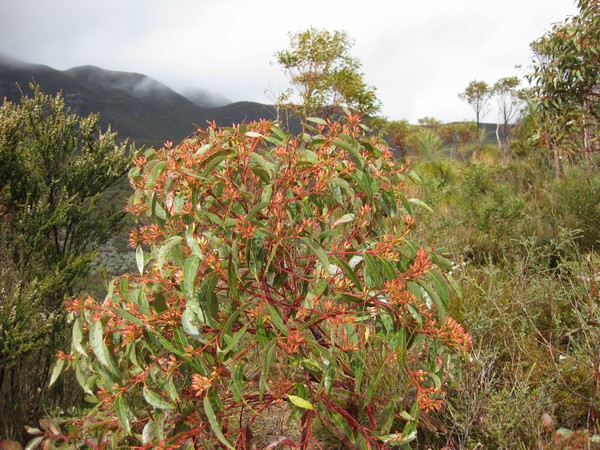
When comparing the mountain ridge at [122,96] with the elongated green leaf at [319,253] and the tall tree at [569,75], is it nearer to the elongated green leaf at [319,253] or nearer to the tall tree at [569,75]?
the tall tree at [569,75]

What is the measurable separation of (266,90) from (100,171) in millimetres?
13437

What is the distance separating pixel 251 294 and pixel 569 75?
481 centimetres

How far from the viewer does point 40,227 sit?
291cm

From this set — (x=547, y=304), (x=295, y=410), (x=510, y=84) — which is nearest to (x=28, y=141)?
(x=295, y=410)

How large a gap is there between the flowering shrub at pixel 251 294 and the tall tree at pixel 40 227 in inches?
41.7

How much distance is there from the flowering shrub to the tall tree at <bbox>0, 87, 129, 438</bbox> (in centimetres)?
106

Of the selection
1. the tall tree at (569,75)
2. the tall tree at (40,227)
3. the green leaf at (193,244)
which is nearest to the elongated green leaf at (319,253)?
the green leaf at (193,244)

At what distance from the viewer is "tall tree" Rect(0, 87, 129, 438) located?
2.48 metres

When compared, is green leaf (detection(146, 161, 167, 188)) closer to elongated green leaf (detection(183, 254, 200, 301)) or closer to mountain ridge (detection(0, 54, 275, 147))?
elongated green leaf (detection(183, 254, 200, 301))

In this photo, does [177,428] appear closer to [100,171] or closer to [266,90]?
[100,171]

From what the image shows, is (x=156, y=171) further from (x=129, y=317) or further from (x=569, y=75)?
(x=569, y=75)

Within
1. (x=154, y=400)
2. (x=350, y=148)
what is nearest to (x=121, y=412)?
(x=154, y=400)

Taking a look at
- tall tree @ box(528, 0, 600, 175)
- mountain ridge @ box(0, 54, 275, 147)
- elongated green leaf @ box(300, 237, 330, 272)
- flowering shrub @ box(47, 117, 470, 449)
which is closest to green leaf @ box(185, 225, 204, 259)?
flowering shrub @ box(47, 117, 470, 449)

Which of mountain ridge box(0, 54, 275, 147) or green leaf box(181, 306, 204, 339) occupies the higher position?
mountain ridge box(0, 54, 275, 147)
